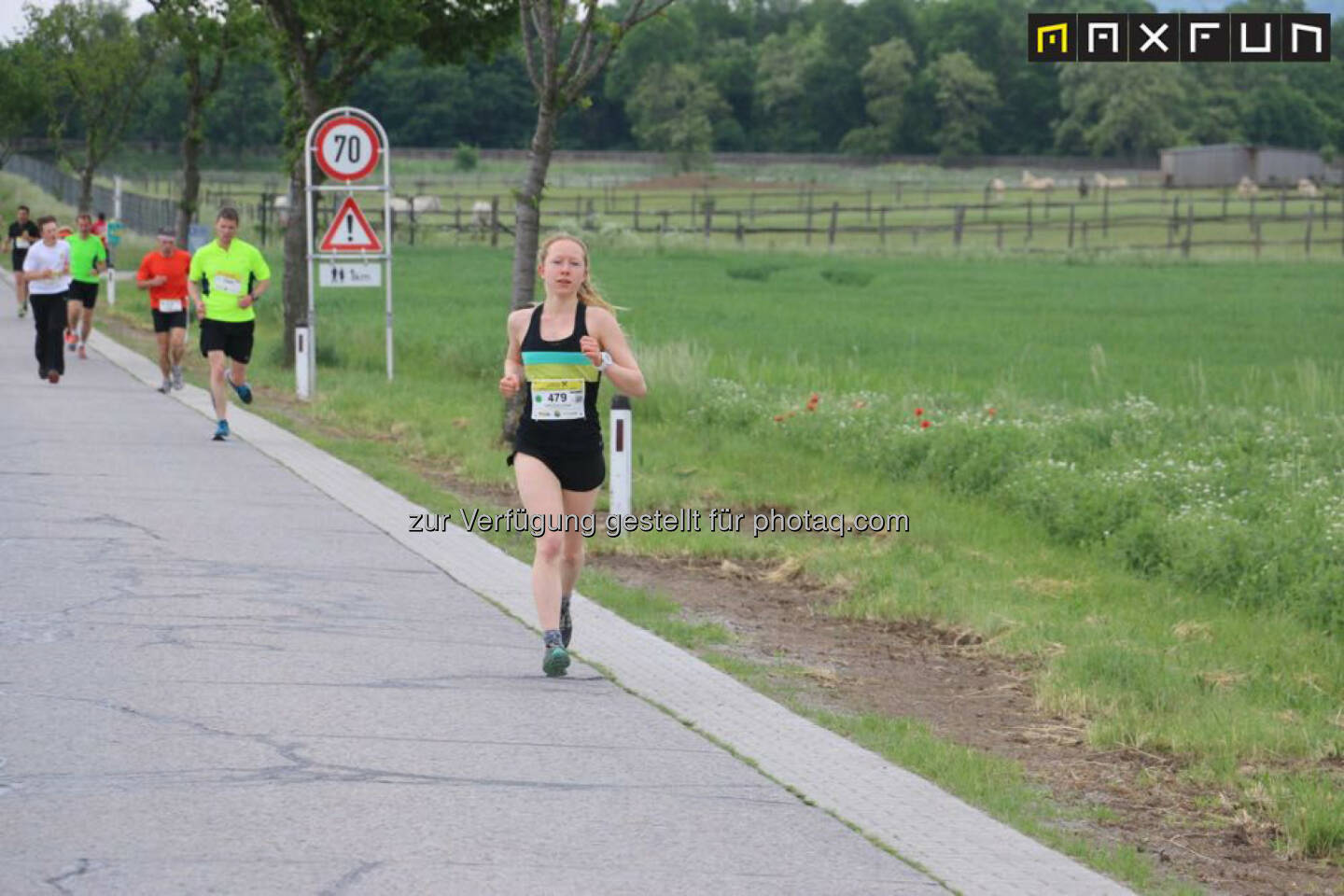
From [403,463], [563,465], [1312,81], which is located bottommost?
[403,463]

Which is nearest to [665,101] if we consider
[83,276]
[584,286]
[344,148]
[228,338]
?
[83,276]

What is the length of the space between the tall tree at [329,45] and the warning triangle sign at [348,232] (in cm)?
442

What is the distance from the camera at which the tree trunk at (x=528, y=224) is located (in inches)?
688

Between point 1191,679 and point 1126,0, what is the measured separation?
96.4 meters

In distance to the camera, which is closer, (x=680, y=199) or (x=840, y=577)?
(x=840, y=577)

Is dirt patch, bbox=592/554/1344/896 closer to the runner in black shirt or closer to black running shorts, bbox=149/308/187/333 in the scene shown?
black running shorts, bbox=149/308/187/333

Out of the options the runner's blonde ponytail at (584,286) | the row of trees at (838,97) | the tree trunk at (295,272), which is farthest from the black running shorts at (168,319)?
the row of trees at (838,97)

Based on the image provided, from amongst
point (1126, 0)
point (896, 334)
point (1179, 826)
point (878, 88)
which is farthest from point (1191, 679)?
point (878, 88)

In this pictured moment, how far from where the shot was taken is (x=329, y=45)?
89.7 feet

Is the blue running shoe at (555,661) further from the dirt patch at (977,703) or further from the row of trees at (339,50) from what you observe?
the row of trees at (339,50)

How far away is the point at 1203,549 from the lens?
466 inches

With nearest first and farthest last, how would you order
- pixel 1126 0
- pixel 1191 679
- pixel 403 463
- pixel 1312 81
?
pixel 1191 679
pixel 403 463
pixel 1312 81
pixel 1126 0

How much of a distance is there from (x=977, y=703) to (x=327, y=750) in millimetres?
3382

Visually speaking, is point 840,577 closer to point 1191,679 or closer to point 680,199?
point 1191,679
